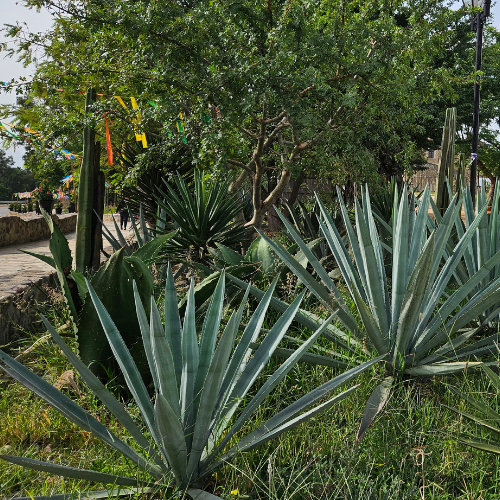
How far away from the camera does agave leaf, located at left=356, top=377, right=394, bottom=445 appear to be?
7.09 feet

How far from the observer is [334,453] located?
2.18m

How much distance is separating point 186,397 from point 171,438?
0.22m

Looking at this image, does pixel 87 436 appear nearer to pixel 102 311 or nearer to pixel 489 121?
pixel 102 311

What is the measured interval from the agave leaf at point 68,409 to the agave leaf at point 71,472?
76 millimetres

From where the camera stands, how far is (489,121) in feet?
75.8

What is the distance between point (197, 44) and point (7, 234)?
→ 20.0ft

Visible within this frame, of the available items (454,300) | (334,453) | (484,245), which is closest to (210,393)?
(334,453)

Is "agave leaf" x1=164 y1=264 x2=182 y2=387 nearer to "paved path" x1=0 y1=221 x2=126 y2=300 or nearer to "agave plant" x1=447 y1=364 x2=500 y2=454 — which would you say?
"agave plant" x1=447 y1=364 x2=500 y2=454

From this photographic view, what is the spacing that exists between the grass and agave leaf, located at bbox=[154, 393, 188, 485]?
7.4 inches

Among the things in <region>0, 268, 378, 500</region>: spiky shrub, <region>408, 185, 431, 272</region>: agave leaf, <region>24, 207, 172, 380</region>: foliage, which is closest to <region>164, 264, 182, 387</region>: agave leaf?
<region>0, 268, 378, 500</region>: spiky shrub

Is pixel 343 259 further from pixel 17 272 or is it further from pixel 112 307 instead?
pixel 17 272

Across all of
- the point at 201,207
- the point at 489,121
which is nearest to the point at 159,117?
the point at 201,207

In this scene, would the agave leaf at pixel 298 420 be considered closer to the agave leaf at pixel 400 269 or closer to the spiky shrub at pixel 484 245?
the agave leaf at pixel 400 269

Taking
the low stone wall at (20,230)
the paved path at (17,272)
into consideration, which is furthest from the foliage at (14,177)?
the paved path at (17,272)
